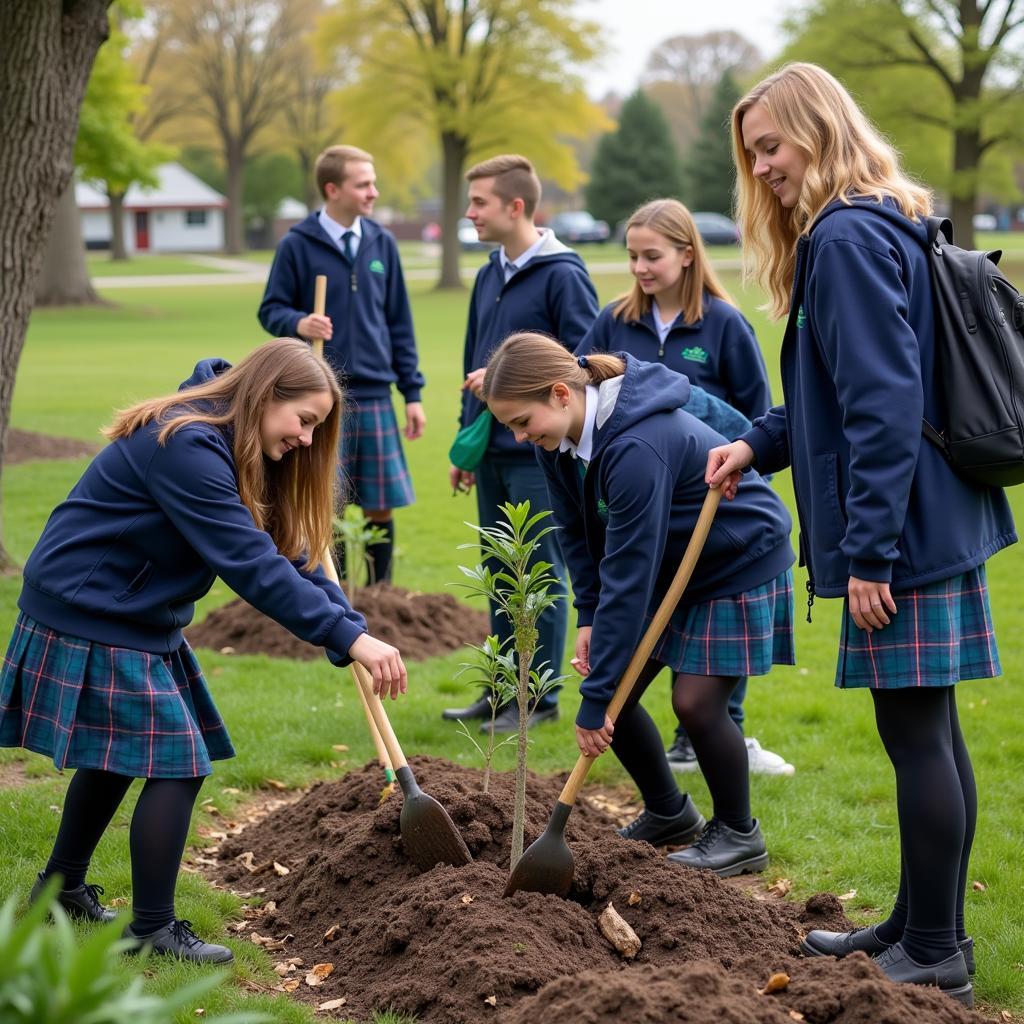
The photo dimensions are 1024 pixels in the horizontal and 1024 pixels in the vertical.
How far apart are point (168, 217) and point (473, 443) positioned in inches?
2868

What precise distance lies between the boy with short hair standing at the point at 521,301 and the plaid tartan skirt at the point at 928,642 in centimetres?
258

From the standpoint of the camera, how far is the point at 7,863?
14.0 feet

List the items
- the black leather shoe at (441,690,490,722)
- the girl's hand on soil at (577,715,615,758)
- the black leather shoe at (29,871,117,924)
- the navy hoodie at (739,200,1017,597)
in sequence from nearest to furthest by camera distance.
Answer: the navy hoodie at (739,200,1017,597) → the girl's hand on soil at (577,715,615,758) → the black leather shoe at (29,871,117,924) → the black leather shoe at (441,690,490,722)

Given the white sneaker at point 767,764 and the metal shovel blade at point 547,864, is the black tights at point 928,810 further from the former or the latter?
the white sneaker at point 767,764

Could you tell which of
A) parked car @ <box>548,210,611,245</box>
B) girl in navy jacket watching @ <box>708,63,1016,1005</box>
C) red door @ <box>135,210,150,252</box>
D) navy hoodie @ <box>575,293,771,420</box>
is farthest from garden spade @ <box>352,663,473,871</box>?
red door @ <box>135,210,150,252</box>

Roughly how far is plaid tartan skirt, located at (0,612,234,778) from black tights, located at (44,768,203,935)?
0.25 feet

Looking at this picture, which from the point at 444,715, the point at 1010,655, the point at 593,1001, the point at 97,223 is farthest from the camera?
the point at 97,223

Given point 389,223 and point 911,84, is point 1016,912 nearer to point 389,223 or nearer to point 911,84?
point 911,84

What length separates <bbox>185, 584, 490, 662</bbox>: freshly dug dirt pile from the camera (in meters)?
7.10

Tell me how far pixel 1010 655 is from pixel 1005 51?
31604 millimetres

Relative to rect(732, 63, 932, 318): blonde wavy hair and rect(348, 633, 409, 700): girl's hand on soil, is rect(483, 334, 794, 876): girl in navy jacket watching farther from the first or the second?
rect(732, 63, 932, 318): blonde wavy hair

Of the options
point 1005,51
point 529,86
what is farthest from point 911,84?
point 529,86

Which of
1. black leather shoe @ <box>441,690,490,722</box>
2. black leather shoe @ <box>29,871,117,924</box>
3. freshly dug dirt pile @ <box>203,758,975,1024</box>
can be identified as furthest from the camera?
black leather shoe @ <box>441,690,490,722</box>

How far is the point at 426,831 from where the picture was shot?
3938 millimetres
